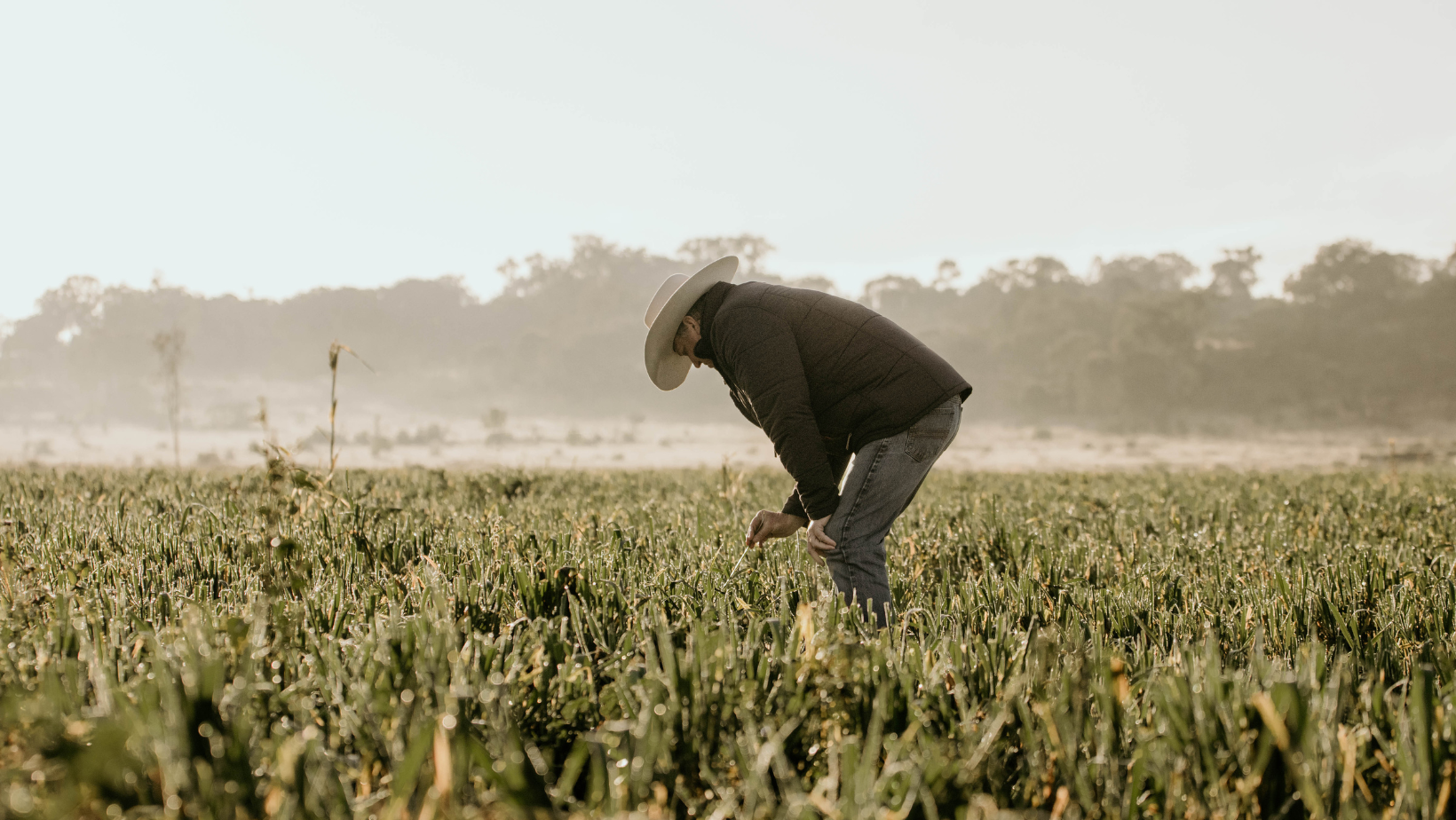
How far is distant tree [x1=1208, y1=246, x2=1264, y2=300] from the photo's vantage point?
91062mm

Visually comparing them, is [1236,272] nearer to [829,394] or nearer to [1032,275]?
[1032,275]

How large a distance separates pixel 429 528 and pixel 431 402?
9921 cm

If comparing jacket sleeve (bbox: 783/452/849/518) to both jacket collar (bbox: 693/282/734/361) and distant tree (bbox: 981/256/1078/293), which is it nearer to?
jacket collar (bbox: 693/282/734/361)

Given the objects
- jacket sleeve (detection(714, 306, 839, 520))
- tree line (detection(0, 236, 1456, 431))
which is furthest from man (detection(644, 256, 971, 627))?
tree line (detection(0, 236, 1456, 431))

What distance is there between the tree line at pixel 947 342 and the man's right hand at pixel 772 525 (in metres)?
65.8

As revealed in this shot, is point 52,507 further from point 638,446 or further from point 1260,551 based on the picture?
point 638,446

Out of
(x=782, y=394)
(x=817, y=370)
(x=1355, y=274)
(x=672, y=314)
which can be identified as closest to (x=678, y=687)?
(x=782, y=394)

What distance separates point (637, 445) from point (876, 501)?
6744cm

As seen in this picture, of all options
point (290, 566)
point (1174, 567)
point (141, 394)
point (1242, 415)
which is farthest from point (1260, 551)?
point (141, 394)

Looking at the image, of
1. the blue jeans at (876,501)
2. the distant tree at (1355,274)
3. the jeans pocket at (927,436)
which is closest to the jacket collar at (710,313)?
the blue jeans at (876,501)

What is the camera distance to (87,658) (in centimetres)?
205

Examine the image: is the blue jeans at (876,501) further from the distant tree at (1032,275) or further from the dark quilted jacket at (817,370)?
the distant tree at (1032,275)

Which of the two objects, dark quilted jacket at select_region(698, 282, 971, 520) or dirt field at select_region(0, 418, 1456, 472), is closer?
dark quilted jacket at select_region(698, 282, 971, 520)

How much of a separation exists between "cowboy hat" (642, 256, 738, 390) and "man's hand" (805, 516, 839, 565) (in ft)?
2.88
